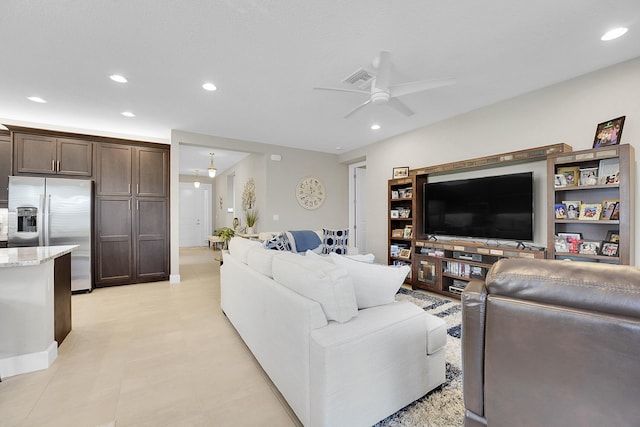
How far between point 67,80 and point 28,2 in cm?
127

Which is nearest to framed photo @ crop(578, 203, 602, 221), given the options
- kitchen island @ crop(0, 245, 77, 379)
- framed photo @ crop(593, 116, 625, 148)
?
framed photo @ crop(593, 116, 625, 148)

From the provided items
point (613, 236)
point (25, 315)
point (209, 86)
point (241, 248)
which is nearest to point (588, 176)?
point (613, 236)

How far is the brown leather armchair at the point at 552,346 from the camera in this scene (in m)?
0.67

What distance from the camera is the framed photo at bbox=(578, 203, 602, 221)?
252 cm

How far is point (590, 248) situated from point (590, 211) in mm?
349

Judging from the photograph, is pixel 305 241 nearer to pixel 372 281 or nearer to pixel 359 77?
pixel 359 77

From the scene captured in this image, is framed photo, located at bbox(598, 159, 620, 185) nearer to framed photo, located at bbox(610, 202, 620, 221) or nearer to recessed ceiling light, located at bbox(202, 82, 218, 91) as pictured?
framed photo, located at bbox(610, 202, 620, 221)

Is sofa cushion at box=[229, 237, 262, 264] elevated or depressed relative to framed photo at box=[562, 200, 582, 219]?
depressed

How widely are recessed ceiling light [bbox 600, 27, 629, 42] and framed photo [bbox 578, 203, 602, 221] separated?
1417 millimetres

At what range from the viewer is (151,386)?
6.11ft

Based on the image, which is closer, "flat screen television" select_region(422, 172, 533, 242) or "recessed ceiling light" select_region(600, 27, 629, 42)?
"recessed ceiling light" select_region(600, 27, 629, 42)

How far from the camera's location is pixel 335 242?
4527 mm

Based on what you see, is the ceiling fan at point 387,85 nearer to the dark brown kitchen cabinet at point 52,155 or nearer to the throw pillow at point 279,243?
the throw pillow at point 279,243

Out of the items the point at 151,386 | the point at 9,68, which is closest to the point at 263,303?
the point at 151,386
